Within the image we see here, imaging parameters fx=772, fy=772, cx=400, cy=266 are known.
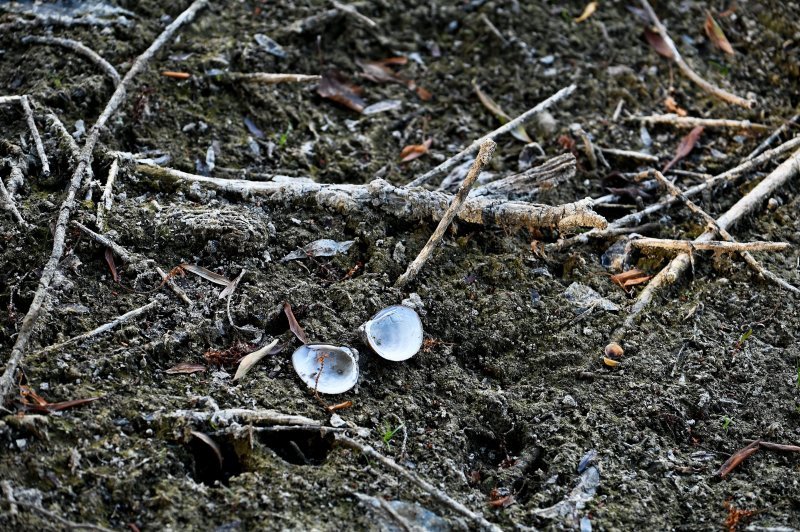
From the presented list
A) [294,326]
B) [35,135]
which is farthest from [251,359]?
[35,135]

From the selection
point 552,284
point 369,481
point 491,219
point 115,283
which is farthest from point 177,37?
point 369,481

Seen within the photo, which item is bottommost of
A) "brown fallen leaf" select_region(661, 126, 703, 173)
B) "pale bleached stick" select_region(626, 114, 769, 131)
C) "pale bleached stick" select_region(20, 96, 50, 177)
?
"brown fallen leaf" select_region(661, 126, 703, 173)

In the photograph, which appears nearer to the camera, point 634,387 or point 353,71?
point 634,387

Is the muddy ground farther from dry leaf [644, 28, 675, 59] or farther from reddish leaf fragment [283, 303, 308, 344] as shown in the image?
dry leaf [644, 28, 675, 59]

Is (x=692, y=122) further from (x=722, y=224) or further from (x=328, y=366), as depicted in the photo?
(x=328, y=366)

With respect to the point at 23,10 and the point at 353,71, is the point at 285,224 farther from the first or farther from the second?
the point at 23,10

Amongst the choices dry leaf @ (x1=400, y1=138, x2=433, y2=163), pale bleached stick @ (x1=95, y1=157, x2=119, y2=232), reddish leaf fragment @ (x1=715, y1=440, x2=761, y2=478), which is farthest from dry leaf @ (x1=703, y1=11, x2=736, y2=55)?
pale bleached stick @ (x1=95, y1=157, x2=119, y2=232)
